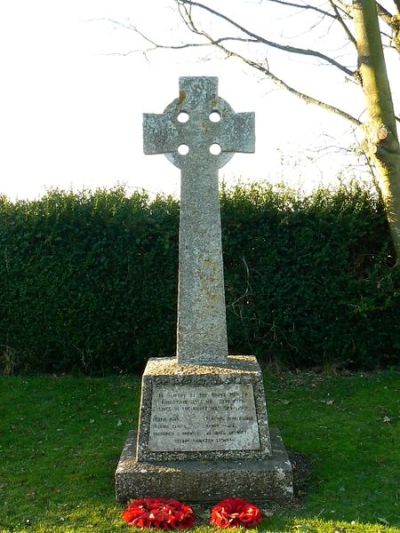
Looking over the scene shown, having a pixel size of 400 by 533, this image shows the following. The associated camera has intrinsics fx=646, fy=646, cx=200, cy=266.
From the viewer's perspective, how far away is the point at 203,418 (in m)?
5.61

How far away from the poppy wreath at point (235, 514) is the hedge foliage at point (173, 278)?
15.4ft

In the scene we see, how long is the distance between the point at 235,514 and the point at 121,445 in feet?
7.38

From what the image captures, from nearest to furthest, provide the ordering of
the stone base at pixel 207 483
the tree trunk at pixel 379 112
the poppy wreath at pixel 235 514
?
the poppy wreath at pixel 235 514 < the stone base at pixel 207 483 < the tree trunk at pixel 379 112

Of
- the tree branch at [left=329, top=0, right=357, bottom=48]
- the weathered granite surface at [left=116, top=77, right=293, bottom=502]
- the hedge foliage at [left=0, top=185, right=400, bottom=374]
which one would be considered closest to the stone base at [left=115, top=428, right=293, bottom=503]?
the weathered granite surface at [left=116, top=77, right=293, bottom=502]

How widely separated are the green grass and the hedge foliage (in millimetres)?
591

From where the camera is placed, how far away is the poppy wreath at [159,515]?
492 centimetres

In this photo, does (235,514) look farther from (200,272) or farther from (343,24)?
(343,24)

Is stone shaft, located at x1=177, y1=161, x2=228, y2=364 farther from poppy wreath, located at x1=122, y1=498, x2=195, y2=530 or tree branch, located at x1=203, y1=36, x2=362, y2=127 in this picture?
tree branch, located at x1=203, y1=36, x2=362, y2=127

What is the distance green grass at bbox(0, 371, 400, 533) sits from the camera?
5.21m

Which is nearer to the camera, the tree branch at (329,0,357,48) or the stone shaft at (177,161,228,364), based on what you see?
the stone shaft at (177,161,228,364)

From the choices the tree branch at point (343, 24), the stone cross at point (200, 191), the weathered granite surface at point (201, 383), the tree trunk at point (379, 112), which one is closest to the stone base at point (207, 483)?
the weathered granite surface at point (201, 383)

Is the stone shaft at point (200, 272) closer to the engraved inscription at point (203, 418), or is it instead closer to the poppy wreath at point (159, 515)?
the engraved inscription at point (203, 418)

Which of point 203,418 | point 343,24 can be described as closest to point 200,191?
point 203,418

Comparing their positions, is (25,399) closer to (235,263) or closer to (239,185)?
(235,263)
